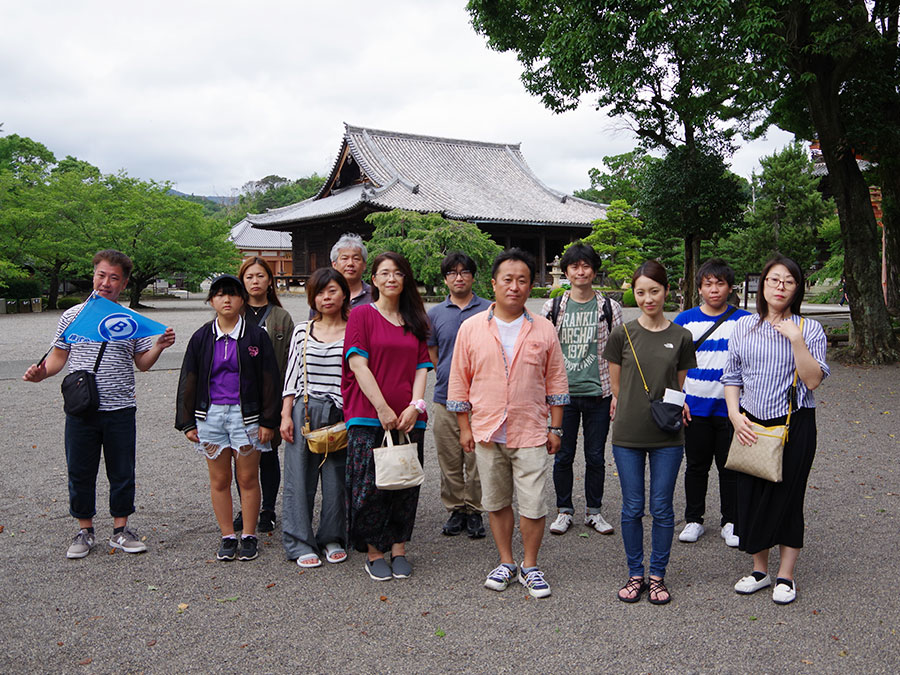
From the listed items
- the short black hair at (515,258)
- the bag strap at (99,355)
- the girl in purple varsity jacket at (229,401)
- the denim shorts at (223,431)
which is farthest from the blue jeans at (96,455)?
the short black hair at (515,258)

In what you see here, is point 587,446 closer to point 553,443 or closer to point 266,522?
point 553,443

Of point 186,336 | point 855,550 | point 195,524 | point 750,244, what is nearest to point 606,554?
point 855,550

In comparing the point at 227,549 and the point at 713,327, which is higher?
the point at 713,327

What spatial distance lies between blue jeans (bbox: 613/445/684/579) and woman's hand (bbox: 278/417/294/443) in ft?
5.92

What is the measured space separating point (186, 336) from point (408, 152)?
20039 mm

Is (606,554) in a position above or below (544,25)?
below

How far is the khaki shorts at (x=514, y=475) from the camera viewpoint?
3373 millimetres

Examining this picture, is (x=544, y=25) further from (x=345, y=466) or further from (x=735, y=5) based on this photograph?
(x=345, y=466)

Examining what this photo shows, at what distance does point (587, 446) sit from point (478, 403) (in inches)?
48.5

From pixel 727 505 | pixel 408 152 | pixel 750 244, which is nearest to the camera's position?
pixel 727 505

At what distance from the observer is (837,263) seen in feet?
75.0

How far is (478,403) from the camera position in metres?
3.47

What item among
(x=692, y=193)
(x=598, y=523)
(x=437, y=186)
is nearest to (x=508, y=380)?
(x=598, y=523)

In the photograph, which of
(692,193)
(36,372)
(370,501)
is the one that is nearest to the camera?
(370,501)
